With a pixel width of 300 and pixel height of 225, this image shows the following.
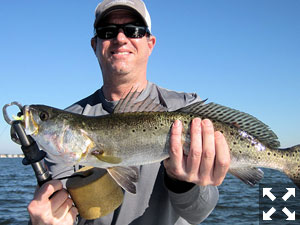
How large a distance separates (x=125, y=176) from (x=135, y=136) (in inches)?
17.8

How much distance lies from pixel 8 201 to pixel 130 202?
19.3 metres

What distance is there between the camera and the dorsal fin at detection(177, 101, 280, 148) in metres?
3.71

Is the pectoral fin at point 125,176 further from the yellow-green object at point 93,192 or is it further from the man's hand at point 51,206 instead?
the man's hand at point 51,206

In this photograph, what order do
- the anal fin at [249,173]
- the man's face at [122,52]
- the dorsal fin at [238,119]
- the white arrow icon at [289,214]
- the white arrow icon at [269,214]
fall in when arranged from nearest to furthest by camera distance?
the dorsal fin at [238,119], the anal fin at [249,173], the man's face at [122,52], the white arrow icon at [289,214], the white arrow icon at [269,214]

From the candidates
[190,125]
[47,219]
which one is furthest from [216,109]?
[47,219]

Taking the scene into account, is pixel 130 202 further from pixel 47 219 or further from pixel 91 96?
pixel 91 96

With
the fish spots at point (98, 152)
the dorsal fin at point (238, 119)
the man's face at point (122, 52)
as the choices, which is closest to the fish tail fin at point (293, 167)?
the dorsal fin at point (238, 119)

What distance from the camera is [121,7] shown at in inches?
206

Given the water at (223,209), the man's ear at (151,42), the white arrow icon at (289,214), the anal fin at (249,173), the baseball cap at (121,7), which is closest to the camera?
→ the anal fin at (249,173)

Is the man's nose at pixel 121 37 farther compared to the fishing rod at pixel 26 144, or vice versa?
the man's nose at pixel 121 37

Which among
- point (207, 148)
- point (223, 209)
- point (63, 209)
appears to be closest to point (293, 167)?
point (207, 148)

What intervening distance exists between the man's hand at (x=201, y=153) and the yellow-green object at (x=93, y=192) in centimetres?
72

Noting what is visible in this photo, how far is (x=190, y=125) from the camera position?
357cm

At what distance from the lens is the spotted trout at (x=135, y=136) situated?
3.63 meters
